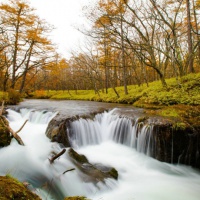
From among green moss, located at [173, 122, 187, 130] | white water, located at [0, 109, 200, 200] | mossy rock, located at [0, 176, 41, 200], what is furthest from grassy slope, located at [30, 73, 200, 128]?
mossy rock, located at [0, 176, 41, 200]

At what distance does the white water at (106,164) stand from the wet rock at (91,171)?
169mm

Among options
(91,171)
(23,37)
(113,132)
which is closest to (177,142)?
Answer: (113,132)

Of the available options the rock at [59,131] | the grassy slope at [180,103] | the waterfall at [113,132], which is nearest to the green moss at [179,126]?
the grassy slope at [180,103]

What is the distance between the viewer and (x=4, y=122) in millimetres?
6164

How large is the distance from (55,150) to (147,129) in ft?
11.5

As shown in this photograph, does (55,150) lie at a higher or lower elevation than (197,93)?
lower

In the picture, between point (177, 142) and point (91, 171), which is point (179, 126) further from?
point (91, 171)

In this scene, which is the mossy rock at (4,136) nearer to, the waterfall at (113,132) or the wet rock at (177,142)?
the waterfall at (113,132)

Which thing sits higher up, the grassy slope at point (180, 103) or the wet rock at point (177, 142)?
the grassy slope at point (180, 103)

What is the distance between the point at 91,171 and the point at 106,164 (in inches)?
45.2

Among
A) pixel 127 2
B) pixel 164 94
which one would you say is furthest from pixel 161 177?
pixel 127 2

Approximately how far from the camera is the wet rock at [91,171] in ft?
15.5

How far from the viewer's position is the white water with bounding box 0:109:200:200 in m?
4.46

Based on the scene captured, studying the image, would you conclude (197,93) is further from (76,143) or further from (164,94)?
(76,143)
